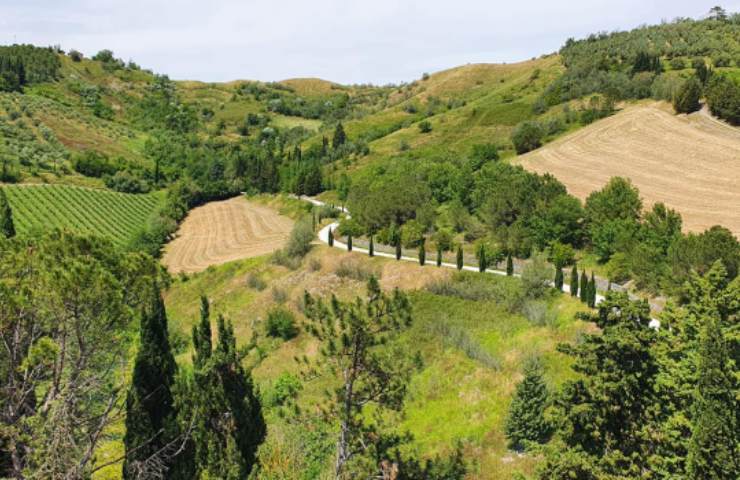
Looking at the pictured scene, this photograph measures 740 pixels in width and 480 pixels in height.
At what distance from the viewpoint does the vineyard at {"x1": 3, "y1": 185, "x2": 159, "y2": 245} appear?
83.4 m

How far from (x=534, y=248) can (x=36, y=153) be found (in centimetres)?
10577

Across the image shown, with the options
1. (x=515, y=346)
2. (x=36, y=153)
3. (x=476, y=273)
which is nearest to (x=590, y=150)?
(x=476, y=273)

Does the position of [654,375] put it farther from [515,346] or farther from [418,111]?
[418,111]

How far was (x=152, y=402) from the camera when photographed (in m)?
21.0

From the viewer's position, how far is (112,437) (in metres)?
23.1

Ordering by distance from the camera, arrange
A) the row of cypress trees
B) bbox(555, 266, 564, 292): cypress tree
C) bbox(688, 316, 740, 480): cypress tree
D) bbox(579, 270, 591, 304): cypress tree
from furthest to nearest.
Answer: bbox(555, 266, 564, 292): cypress tree, bbox(579, 270, 591, 304): cypress tree, the row of cypress trees, bbox(688, 316, 740, 480): cypress tree

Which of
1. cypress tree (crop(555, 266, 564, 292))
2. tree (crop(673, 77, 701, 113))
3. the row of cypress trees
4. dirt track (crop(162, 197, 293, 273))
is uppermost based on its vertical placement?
tree (crop(673, 77, 701, 113))

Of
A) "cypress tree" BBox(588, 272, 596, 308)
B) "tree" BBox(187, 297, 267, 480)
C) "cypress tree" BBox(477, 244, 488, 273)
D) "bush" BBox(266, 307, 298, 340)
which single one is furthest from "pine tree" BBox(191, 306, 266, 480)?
"cypress tree" BBox(477, 244, 488, 273)

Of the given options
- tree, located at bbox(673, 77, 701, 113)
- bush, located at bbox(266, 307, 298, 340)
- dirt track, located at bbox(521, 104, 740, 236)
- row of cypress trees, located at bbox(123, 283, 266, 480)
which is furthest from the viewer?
tree, located at bbox(673, 77, 701, 113)

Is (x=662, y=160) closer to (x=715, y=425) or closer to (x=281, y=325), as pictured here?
(x=281, y=325)

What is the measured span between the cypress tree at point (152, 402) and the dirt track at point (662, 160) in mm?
49974

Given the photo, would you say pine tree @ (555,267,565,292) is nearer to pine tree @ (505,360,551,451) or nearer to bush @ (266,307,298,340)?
pine tree @ (505,360,551,451)

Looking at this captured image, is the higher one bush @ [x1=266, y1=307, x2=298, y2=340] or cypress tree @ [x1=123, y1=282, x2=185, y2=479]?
cypress tree @ [x1=123, y1=282, x2=185, y2=479]

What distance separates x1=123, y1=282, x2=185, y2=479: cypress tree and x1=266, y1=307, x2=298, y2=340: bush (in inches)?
1029
